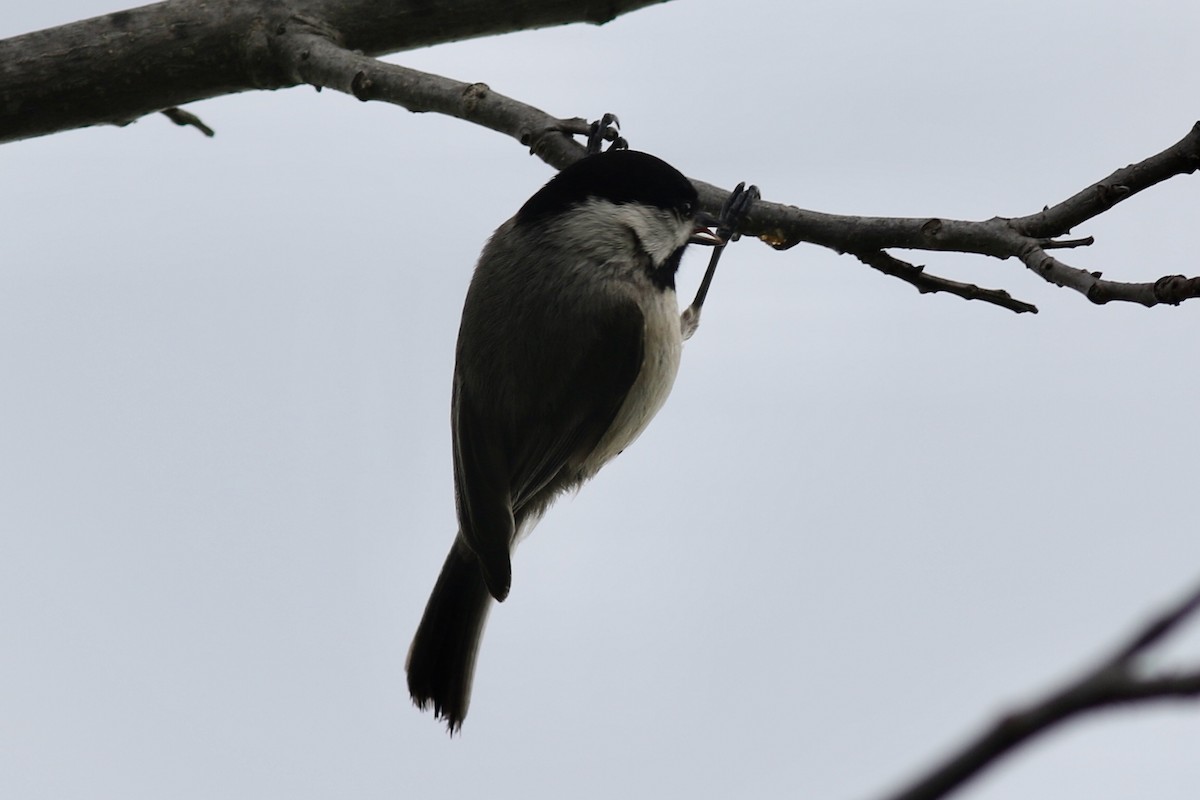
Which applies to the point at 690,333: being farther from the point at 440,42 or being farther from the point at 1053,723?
the point at 1053,723

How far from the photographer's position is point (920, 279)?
2.41m

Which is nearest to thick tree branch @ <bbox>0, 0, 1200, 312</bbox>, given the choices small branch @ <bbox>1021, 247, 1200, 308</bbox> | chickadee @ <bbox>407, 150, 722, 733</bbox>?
chickadee @ <bbox>407, 150, 722, 733</bbox>

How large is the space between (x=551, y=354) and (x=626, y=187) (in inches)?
18.8

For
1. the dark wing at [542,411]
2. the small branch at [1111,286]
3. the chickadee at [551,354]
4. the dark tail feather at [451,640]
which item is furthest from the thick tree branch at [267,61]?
the dark tail feather at [451,640]

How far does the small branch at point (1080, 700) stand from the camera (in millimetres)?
496

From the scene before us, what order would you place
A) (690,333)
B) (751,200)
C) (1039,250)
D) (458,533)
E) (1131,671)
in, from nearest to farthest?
(1131,671) < (1039,250) < (751,200) < (458,533) < (690,333)

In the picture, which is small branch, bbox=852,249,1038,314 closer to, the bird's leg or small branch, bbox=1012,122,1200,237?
small branch, bbox=1012,122,1200,237

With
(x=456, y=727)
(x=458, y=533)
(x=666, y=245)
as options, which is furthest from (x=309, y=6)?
(x=456, y=727)

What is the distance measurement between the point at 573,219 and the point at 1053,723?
9.44 ft

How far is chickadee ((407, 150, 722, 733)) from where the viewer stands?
3.21m

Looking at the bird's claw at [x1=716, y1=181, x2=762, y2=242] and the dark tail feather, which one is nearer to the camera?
the bird's claw at [x1=716, y1=181, x2=762, y2=242]

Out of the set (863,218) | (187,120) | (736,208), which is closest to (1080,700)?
(863,218)

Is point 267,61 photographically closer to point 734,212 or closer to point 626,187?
point 626,187

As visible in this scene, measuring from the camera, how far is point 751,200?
2699 millimetres
